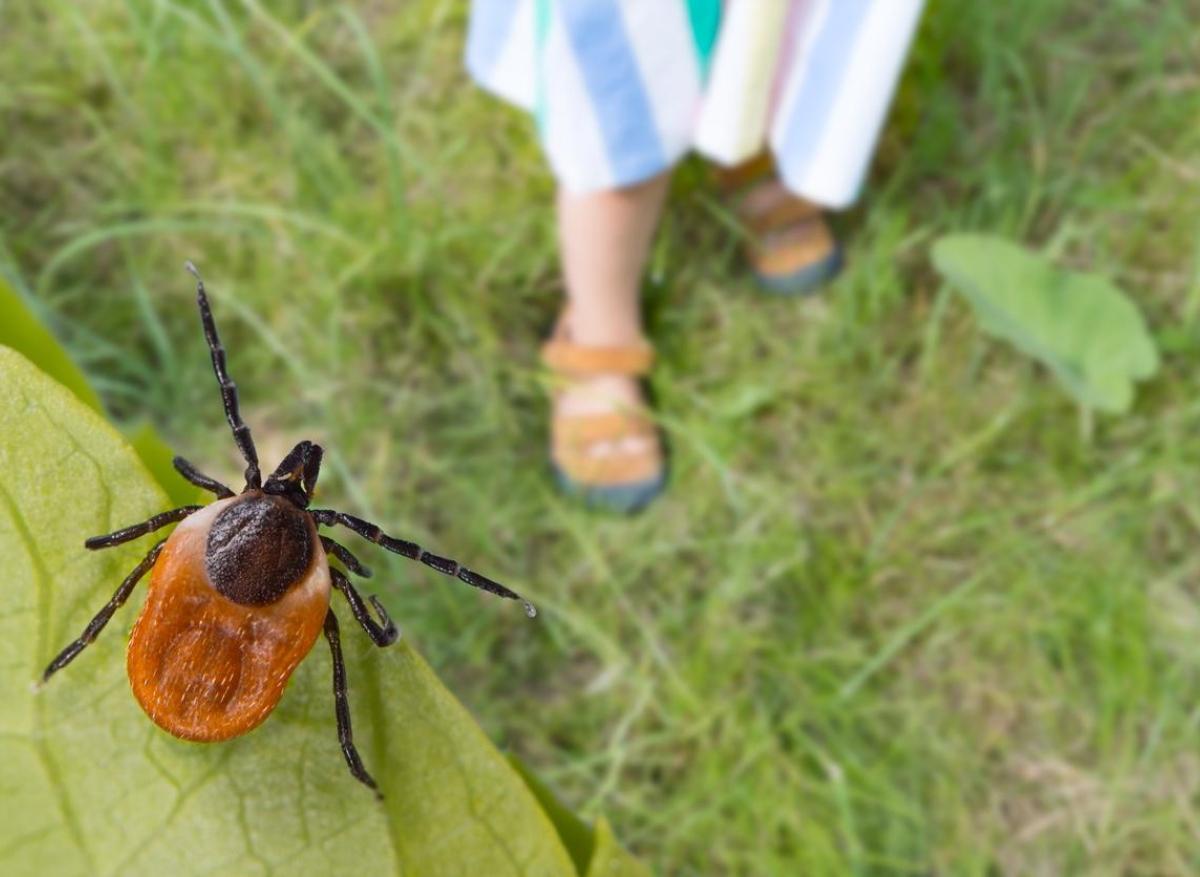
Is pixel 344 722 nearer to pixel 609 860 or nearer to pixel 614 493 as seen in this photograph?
pixel 609 860

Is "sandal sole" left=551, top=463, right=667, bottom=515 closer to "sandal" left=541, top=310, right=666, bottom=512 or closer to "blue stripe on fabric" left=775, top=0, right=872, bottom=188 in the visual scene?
"sandal" left=541, top=310, right=666, bottom=512

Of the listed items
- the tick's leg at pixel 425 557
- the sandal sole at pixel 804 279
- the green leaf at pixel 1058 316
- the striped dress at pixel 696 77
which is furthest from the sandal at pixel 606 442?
the tick's leg at pixel 425 557

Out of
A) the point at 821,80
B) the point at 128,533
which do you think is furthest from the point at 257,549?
the point at 821,80

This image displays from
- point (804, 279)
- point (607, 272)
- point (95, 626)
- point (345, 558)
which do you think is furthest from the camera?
point (804, 279)

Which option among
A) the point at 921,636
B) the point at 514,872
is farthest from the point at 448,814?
the point at 921,636

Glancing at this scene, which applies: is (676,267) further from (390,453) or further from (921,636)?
(921,636)

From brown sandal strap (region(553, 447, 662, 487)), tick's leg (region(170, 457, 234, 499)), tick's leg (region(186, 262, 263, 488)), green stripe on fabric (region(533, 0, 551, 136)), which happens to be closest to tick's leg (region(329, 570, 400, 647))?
tick's leg (region(170, 457, 234, 499))
